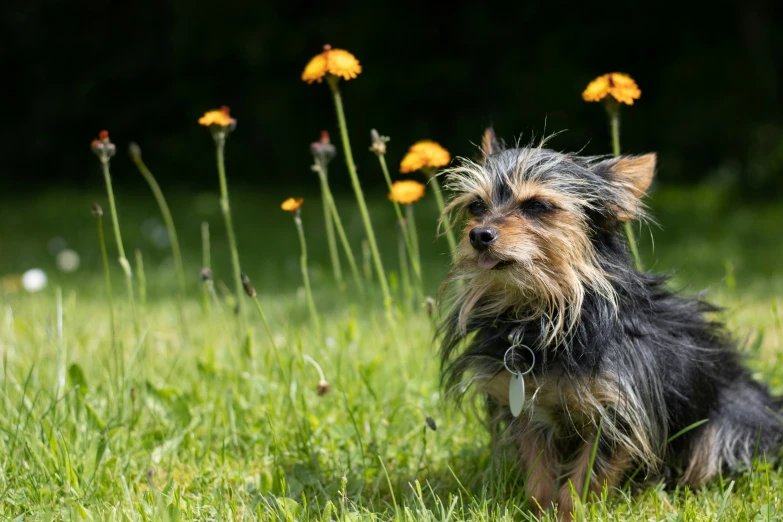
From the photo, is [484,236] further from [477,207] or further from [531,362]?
[531,362]

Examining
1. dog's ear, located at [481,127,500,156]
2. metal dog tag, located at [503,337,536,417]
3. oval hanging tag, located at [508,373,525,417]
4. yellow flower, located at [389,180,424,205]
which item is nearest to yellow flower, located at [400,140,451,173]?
yellow flower, located at [389,180,424,205]

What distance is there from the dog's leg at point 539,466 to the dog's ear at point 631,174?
837mm

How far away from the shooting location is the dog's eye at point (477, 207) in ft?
9.13

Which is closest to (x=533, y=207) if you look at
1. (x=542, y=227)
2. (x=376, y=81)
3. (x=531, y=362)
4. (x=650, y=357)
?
(x=542, y=227)

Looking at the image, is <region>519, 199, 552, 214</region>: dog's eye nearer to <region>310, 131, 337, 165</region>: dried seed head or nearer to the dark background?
<region>310, 131, 337, 165</region>: dried seed head

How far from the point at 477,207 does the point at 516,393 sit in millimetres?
643

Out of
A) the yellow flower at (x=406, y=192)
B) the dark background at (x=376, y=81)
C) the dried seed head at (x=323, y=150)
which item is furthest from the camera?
the dark background at (x=376, y=81)

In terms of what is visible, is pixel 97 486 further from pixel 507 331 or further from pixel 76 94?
pixel 76 94

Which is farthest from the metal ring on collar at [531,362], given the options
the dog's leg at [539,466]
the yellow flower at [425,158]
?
the yellow flower at [425,158]

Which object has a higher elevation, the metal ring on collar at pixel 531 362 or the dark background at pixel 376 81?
the dark background at pixel 376 81

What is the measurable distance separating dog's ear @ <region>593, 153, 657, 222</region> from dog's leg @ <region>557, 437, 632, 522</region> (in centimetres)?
79

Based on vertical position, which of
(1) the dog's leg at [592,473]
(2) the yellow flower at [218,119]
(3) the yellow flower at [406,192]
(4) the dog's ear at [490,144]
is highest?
(2) the yellow flower at [218,119]

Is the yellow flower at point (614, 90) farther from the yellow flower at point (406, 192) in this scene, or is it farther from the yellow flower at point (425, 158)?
the yellow flower at point (406, 192)

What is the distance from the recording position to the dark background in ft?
38.1
